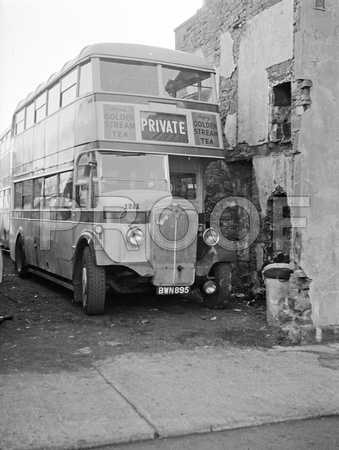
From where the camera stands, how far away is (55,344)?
21.9ft

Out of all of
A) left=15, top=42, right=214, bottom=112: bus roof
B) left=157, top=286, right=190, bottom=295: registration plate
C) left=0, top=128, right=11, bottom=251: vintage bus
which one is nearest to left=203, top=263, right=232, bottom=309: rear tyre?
left=157, top=286, right=190, bottom=295: registration plate

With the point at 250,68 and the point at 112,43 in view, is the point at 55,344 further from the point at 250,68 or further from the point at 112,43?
the point at 250,68

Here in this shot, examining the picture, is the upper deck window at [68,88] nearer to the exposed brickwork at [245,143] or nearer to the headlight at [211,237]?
the headlight at [211,237]

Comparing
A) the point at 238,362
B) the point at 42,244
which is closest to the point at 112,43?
the point at 42,244

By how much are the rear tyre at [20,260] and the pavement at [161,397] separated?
729 cm

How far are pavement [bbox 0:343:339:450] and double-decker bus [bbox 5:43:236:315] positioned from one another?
2.20 m

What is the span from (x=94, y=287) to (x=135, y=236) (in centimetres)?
95

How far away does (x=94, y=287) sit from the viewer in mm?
8086

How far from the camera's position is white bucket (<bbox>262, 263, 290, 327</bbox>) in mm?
7121

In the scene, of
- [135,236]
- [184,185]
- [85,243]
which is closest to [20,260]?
[85,243]

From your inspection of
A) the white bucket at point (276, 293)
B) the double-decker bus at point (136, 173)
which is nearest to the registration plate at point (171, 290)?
the double-decker bus at point (136, 173)

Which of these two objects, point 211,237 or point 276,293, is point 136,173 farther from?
point 276,293

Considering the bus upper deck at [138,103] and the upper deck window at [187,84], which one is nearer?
the bus upper deck at [138,103]

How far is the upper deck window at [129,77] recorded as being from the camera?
28.1 feet
